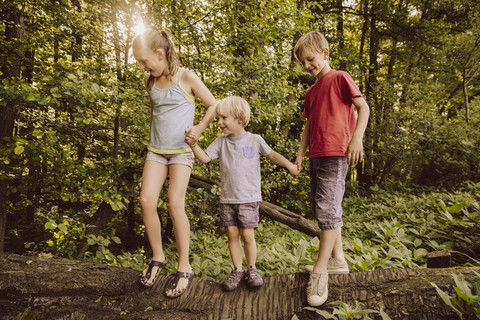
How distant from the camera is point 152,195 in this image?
7.68 ft

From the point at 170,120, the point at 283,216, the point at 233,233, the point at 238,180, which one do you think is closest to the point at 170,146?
the point at 170,120

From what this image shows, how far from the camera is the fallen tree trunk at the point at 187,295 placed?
75.2 inches

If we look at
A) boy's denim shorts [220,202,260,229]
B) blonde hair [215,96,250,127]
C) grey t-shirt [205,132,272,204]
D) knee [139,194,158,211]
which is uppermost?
blonde hair [215,96,250,127]

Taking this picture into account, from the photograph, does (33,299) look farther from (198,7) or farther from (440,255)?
(198,7)

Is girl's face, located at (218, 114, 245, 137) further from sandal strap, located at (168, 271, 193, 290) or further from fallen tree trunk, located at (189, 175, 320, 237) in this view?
fallen tree trunk, located at (189, 175, 320, 237)

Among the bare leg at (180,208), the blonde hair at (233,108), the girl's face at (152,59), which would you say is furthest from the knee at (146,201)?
the girl's face at (152,59)

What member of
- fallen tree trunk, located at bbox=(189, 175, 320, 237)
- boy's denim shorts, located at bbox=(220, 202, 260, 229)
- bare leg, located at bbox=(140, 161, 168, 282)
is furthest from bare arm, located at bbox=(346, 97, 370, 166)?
fallen tree trunk, located at bbox=(189, 175, 320, 237)

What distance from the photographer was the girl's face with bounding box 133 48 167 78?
222 centimetres

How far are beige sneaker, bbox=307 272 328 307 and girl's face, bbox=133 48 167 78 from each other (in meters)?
2.13

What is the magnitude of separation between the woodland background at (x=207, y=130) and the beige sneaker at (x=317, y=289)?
69 centimetres

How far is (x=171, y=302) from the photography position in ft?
7.45

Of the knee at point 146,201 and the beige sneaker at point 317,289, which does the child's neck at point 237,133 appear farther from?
the beige sneaker at point 317,289

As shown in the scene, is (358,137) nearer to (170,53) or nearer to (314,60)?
(314,60)

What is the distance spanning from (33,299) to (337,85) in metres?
3.22
